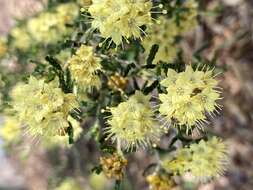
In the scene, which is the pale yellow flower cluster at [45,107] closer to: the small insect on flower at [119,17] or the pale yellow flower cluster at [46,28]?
the small insect on flower at [119,17]

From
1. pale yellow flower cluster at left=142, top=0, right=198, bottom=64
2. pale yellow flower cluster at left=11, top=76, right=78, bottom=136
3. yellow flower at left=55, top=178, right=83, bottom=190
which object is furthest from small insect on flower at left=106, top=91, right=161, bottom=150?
yellow flower at left=55, top=178, right=83, bottom=190

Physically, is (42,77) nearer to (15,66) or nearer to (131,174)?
(15,66)

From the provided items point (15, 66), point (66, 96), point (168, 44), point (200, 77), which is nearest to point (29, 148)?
point (15, 66)

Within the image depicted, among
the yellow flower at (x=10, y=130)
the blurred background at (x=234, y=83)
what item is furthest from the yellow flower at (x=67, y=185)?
the yellow flower at (x=10, y=130)

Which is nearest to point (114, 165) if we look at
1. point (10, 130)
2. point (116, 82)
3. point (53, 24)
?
point (116, 82)

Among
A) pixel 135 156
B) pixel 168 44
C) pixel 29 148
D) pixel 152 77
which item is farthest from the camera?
pixel 135 156

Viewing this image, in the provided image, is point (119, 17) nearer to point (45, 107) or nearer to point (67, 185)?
point (45, 107)
